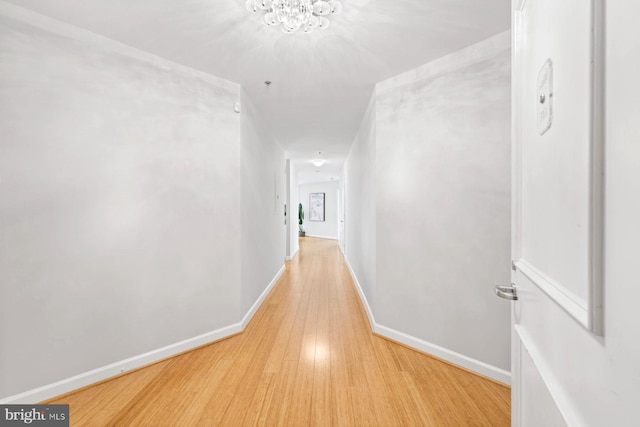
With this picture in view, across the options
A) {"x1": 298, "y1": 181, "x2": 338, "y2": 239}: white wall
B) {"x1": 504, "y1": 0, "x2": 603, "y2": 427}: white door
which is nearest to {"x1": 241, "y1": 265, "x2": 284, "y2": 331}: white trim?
{"x1": 504, "y1": 0, "x2": 603, "y2": 427}: white door

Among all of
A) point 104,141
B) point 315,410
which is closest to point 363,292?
point 315,410

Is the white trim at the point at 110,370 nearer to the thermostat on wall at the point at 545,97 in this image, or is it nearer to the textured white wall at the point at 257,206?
the textured white wall at the point at 257,206

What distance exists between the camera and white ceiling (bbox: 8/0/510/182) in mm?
1615

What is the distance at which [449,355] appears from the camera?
82.7 inches

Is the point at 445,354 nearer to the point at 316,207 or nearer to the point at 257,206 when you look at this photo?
the point at 257,206

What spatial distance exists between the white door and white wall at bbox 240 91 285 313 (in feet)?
7.69

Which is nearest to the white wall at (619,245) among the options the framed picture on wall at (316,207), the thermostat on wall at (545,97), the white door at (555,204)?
the white door at (555,204)

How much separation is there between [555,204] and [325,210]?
9867 mm

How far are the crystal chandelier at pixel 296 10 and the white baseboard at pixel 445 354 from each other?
255 centimetres

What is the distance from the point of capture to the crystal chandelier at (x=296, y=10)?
1518mm

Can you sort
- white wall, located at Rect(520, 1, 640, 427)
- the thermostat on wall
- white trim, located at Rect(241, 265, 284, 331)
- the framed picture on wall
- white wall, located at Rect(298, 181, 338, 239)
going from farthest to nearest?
the framed picture on wall, white wall, located at Rect(298, 181, 338, 239), white trim, located at Rect(241, 265, 284, 331), the thermostat on wall, white wall, located at Rect(520, 1, 640, 427)

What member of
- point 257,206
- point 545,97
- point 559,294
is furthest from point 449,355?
point 257,206

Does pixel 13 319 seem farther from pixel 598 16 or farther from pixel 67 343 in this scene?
pixel 598 16

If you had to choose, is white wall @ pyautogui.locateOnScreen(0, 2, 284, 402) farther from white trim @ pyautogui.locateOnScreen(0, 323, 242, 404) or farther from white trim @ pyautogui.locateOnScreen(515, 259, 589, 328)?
white trim @ pyautogui.locateOnScreen(515, 259, 589, 328)
